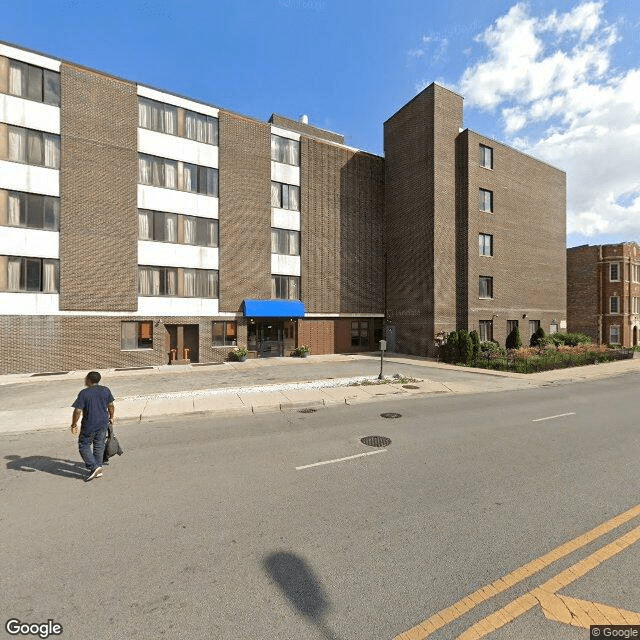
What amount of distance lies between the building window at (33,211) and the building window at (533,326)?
35287 mm

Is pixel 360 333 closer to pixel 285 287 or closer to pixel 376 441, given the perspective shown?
pixel 285 287

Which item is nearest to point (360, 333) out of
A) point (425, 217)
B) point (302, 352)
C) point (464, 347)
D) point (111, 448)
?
point (302, 352)

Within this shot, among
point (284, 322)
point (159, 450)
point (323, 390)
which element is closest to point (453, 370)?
point (323, 390)

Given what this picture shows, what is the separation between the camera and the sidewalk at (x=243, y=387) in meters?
10.2

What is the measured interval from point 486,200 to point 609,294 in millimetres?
23867

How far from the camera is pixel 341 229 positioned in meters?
28.6

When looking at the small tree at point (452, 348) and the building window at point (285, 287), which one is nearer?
the small tree at point (452, 348)

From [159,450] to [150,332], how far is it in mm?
16701

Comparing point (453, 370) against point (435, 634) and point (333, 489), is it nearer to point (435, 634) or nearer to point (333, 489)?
point (333, 489)

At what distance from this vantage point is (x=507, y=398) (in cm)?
1230

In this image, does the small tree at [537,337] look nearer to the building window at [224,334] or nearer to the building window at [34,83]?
the building window at [224,334]

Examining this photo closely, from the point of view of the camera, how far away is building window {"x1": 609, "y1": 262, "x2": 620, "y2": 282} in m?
38.7

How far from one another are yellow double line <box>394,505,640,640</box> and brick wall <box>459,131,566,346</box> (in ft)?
78.5

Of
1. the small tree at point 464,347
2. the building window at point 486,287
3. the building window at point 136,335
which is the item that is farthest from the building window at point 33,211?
the building window at point 486,287
